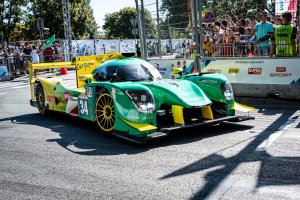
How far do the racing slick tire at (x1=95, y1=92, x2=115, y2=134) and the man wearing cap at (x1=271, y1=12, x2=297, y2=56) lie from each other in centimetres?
465

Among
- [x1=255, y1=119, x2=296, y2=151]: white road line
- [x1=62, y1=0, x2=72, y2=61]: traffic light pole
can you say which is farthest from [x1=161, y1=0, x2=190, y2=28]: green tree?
[x1=62, y1=0, x2=72, y2=61]: traffic light pole

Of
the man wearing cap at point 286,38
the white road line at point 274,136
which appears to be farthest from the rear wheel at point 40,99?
the man wearing cap at point 286,38

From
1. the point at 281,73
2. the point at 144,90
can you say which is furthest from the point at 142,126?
the point at 281,73

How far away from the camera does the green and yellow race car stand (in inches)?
227

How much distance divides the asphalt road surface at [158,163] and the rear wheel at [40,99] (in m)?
1.51

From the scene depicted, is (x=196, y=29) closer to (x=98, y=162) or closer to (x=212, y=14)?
(x=212, y=14)

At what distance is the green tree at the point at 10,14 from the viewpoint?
4955 centimetres

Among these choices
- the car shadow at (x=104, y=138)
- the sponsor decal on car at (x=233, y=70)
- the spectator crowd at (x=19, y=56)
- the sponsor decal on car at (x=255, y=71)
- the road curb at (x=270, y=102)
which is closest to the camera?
the car shadow at (x=104, y=138)

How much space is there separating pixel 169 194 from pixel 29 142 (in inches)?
131

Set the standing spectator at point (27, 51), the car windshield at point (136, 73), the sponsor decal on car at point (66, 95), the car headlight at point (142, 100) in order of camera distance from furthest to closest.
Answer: the standing spectator at point (27, 51) → the sponsor decal on car at point (66, 95) → the car windshield at point (136, 73) → the car headlight at point (142, 100)

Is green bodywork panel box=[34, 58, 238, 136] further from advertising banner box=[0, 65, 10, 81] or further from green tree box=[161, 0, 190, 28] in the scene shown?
advertising banner box=[0, 65, 10, 81]

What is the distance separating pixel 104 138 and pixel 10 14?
48573 millimetres

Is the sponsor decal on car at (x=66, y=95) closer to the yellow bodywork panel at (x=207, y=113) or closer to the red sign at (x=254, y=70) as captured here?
the yellow bodywork panel at (x=207, y=113)

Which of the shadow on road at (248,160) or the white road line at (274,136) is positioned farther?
the white road line at (274,136)
